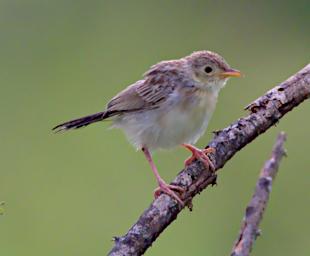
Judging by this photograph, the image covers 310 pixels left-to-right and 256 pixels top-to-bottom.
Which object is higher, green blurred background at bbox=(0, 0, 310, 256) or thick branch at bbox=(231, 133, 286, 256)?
green blurred background at bbox=(0, 0, 310, 256)

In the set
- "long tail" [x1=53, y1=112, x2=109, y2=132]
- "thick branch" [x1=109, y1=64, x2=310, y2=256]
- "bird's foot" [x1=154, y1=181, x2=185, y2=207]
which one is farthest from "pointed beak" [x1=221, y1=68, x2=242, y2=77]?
"bird's foot" [x1=154, y1=181, x2=185, y2=207]

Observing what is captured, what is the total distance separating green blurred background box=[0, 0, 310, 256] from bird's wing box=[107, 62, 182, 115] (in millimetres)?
2700

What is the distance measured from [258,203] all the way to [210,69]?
2039 mm

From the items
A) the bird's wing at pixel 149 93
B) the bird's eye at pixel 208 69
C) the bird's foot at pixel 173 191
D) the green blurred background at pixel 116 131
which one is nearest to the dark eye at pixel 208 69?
the bird's eye at pixel 208 69

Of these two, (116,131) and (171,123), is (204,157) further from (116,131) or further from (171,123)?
(116,131)

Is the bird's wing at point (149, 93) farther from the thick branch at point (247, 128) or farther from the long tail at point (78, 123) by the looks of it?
the thick branch at point (247, 128)

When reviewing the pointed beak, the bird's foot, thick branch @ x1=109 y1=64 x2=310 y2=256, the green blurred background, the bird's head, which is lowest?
the bird's foot

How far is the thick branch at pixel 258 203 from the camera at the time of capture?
2.62 meters

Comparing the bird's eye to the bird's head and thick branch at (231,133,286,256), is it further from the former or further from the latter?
thick branch at (231,133,286,256)

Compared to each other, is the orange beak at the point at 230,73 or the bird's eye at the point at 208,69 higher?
the bird's eye at the point at 208,69

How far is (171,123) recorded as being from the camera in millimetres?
4367

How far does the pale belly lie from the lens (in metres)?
4.37

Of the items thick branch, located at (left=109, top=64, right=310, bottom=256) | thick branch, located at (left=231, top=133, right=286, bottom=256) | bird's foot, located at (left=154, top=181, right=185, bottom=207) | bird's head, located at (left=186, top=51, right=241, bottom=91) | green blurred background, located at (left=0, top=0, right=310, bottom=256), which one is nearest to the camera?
thick branch, located at (left=231, top=133, right=286, bottom=256)

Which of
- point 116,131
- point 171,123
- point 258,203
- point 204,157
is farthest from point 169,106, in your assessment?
point 116,131
